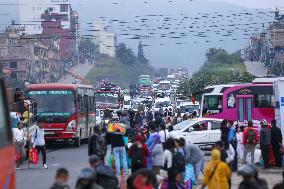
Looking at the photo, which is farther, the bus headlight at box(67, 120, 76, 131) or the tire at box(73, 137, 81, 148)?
the tire at box(73, 137, 81, 148)

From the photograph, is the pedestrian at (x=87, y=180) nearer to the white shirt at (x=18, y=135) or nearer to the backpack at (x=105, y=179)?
the backpack at (x=105, y=179)

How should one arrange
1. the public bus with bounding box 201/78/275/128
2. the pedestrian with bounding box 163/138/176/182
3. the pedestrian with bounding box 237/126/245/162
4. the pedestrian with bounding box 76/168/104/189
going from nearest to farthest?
1. the pedestrian with bounding box 76/168/104/189
2. the pedestrian with bounding box 163/138/176/182
3. the pedestrian with bounding box 237/126/245/162
4. the public bus with bounding box 201/78/275/128

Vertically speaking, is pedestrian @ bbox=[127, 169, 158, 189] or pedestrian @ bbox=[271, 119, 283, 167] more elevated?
pedestrian @ bbox=[127, 169, 158, 189]

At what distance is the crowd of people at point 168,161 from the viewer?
13.9 meters

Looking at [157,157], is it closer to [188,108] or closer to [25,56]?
[188,108]

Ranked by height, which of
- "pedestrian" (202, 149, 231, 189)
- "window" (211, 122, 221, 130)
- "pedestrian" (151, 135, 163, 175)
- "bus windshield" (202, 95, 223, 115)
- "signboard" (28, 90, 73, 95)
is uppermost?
"pedestrian" (202, 149, 231, 189)

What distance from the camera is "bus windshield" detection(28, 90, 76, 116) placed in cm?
4094

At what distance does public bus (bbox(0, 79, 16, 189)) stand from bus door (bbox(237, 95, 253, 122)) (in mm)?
27834

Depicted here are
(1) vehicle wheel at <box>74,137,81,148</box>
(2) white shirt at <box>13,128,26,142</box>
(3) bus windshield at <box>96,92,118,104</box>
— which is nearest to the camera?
(2) white shirt at <box>13,128,26,142</box>

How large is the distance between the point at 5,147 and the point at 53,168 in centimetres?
1448

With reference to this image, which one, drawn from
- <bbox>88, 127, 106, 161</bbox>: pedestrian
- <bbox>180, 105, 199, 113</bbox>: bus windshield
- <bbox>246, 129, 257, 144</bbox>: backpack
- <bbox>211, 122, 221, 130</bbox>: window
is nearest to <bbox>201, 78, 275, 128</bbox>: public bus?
<bbox>211, 122, 221, 130</bbox>: window

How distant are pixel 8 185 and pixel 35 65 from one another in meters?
118

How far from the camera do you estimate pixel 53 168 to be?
3084 centimetres

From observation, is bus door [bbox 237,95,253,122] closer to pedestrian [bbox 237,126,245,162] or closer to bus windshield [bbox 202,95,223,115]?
bus windshield [bbox 202,95,223,115]
